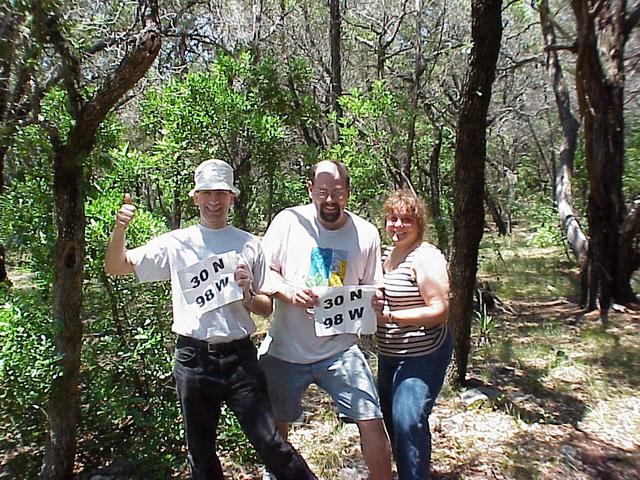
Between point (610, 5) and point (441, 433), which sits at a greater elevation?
point (610, 5)

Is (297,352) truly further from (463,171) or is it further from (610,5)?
(610,5)

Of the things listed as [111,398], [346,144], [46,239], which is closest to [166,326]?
[111,398]

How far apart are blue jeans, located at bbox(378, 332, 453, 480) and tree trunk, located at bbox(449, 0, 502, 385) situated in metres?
1.85

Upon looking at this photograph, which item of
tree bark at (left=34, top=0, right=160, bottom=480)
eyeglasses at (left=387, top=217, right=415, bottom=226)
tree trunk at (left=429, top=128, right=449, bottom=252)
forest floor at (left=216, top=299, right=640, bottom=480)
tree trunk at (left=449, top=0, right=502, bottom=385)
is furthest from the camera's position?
tree trunk at (left=429, top=128, right=449, bottom=252)

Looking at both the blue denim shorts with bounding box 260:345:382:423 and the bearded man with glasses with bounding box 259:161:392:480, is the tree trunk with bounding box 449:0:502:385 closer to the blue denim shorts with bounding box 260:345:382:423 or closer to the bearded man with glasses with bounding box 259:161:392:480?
the bearded man with glasses with bounding box 259:161:392:480

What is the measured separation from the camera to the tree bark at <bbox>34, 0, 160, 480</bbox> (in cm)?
332

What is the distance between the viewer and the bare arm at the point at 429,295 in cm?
299

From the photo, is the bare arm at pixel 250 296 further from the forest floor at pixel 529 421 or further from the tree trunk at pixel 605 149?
the tree trunk at pixel 605 149

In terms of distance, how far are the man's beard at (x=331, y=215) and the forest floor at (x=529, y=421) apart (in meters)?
1.87

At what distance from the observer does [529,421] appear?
4.74 meters

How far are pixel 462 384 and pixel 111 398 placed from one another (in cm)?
299

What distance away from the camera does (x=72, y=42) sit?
3.65 metres

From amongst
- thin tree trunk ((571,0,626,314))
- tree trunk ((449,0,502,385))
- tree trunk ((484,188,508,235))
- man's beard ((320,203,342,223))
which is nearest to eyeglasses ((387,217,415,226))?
man's beard ((320,203,342,223))

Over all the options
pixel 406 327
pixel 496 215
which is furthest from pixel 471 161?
pixel 496 215
